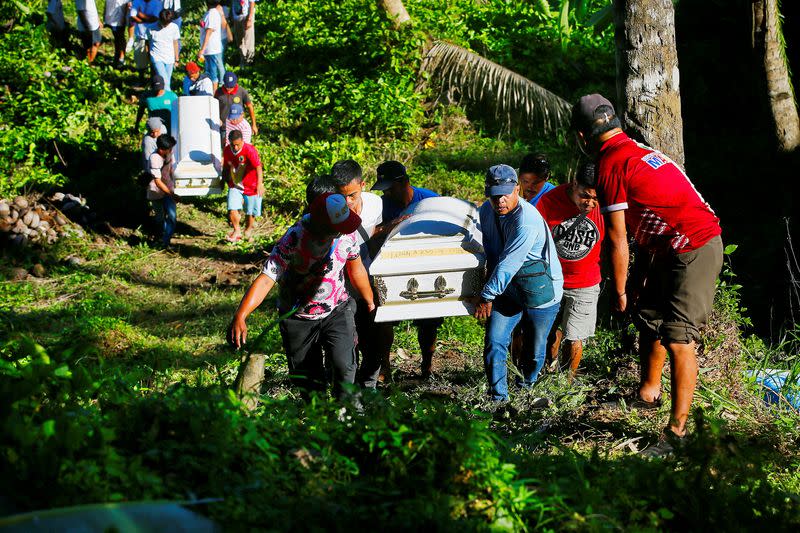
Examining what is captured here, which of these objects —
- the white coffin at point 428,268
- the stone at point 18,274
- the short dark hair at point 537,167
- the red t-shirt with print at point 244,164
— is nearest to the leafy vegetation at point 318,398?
the stone at point 18,274

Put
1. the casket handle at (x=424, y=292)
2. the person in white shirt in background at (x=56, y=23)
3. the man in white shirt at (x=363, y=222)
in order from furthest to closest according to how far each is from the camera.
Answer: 1. the person in white shirt in background at (x=56, y=23)
2. the man in white shirt at (x=363, y=222)
3. the casket handle at (x=424, y=292)

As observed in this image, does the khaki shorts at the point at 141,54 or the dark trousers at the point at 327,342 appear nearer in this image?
the dark trousers at the point at 327,342

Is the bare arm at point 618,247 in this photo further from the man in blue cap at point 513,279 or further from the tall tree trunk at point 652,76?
the tall tree trunk at point 652,76

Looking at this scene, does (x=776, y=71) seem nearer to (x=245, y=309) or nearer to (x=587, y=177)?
(x=587, y=177)

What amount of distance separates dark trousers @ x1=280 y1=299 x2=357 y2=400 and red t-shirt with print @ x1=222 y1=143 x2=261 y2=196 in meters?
6.11

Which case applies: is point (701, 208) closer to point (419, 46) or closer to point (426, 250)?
point (426, 250)

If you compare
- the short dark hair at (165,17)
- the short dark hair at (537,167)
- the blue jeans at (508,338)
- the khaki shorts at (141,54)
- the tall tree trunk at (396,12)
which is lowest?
the blue jeans at (508,338)

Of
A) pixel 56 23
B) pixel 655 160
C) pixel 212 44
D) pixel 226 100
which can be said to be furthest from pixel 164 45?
pixel 655 160

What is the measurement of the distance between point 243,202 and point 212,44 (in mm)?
3405

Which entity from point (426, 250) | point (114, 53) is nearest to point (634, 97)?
point (426, 250)

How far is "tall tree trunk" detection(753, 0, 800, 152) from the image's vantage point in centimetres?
859

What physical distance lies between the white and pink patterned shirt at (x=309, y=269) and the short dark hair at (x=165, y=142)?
6.60 metres

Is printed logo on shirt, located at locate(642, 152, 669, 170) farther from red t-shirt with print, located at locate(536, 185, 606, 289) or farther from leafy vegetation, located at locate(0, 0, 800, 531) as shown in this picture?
leafy vegetation, located at locate(0, 0, 800, 531)

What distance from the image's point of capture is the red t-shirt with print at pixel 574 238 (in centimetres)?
607
